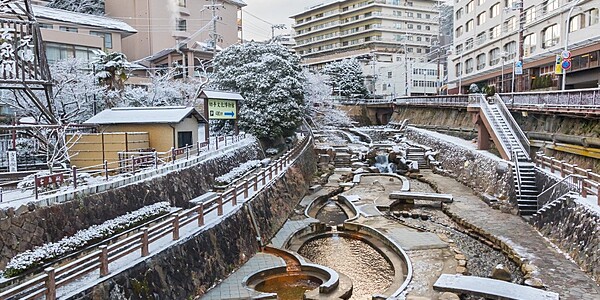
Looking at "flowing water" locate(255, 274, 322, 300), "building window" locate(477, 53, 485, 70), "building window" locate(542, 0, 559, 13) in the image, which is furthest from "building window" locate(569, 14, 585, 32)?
"flowing water" locate(255, 274, 322, 300)

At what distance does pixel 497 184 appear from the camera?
78.8 ft

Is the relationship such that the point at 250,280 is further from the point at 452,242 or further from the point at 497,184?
the point at 497,184

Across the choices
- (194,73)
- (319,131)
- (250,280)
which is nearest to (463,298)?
(250,280)

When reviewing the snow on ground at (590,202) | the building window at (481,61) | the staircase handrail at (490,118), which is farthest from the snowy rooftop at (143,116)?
the building window at (481,61)

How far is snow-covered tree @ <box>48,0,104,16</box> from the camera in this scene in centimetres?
5547

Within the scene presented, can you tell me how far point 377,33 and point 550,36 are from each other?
183 ft

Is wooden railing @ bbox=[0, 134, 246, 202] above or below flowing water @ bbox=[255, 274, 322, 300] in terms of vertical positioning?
above

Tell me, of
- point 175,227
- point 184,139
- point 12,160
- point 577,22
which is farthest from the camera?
point 577,22

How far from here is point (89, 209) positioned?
45.5ft

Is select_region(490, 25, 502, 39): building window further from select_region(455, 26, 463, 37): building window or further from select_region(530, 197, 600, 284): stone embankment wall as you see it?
select_region(530, 197, 600, 284): stone embankment wall

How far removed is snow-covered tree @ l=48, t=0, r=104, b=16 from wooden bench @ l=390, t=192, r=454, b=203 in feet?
155

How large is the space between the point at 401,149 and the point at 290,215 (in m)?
19.8

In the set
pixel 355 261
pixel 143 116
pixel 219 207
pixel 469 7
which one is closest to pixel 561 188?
pixel 355 261

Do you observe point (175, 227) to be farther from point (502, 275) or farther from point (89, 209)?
point (502, 275)
